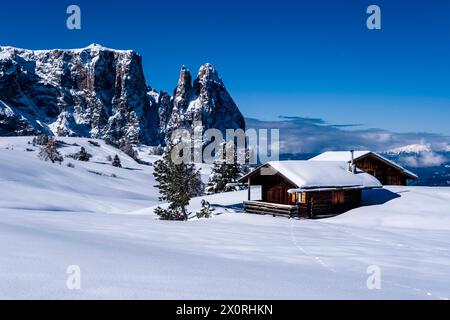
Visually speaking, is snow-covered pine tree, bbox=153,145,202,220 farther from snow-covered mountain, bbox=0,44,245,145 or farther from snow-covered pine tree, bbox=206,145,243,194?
snow-covered mountain, bbox=0,44,245,145

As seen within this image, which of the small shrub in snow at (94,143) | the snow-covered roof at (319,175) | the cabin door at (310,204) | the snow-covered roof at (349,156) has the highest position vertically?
the small shrub in snow at (94,143)

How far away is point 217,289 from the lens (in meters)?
5.00

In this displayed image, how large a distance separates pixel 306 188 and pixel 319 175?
6.80 feet

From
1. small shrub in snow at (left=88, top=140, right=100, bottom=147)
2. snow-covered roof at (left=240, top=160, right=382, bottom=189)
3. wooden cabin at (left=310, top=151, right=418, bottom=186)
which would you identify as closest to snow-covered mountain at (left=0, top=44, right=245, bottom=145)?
small shrub in snow at (left=88, top=140, right=100, bottom=147)

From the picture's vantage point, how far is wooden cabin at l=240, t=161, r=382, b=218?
84.2ft

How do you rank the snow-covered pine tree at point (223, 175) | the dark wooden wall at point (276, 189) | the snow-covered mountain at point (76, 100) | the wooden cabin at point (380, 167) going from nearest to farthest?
the dark wooden wall at point (276, 189) → the wooden cabin at point (380, 167) → the snow-covered pine tree at point (223, 175) → the snow-covered mountain at point (76, 100)

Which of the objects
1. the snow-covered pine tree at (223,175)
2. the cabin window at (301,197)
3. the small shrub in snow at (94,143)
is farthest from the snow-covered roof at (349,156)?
the small shrub in snow at (94,143)

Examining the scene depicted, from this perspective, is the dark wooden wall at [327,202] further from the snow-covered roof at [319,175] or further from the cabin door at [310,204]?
the snow-covered roof at [319,175]

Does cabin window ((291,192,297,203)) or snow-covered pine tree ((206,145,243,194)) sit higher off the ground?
snow-covered pine tree ((206,145,243,194))

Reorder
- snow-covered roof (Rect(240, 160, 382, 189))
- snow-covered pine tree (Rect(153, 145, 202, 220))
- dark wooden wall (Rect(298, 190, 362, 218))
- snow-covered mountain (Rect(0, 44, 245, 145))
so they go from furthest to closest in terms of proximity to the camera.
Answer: snow-covered mountain (Rect(0, 44, 245, 145))
dark wooden wall (Rect(298, 190, 362, 218))
snow-covered roof (Rect(240, 160, 382, 189))
snow-covered pine tree (Rect(153, 145, 202, 220))

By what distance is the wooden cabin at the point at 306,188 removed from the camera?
84.2 ft

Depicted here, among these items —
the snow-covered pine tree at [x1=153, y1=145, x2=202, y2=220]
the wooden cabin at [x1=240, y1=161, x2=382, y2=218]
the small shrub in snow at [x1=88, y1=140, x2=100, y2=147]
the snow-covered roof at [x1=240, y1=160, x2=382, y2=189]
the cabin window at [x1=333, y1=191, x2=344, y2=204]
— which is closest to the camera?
the snow-covered pine tree at [x1=153, y1=145, x2=202, y2=220]
